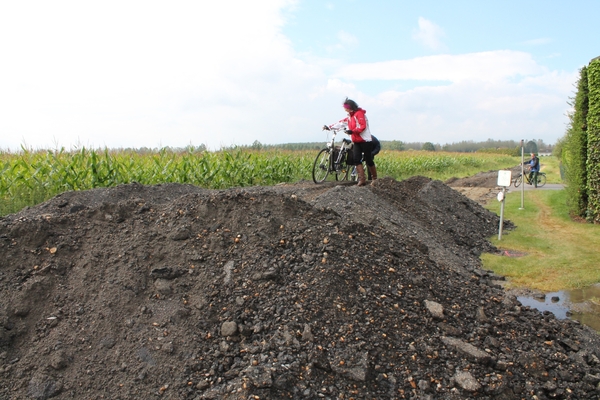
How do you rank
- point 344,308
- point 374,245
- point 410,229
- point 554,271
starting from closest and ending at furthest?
point 344,308 → point 374,245 → point 554,271 → point 410,229

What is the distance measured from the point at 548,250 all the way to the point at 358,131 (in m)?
3.75

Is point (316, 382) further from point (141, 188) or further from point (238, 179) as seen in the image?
point (238, 179)

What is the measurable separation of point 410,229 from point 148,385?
14.8 feet

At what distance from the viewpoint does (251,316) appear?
3252 millimetres

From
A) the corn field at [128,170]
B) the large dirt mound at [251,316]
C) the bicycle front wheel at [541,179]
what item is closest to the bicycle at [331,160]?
the corn field at [128,170]

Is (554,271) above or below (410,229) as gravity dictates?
below

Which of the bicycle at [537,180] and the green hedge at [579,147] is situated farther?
the bicycle at [537,180]

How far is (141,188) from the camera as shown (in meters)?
7.38

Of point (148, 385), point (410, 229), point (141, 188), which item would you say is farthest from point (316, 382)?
point (141, 188)

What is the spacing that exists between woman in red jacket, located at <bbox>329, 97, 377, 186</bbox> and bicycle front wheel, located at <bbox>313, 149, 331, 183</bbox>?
117 centimetres

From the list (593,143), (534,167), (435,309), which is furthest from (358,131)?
(534,167)

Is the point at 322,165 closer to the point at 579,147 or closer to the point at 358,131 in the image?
the point at 358,131

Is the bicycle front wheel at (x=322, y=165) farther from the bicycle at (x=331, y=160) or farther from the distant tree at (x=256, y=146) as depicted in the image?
the distant tree at (x=256, y=146)

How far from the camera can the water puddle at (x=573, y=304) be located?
452 cm
